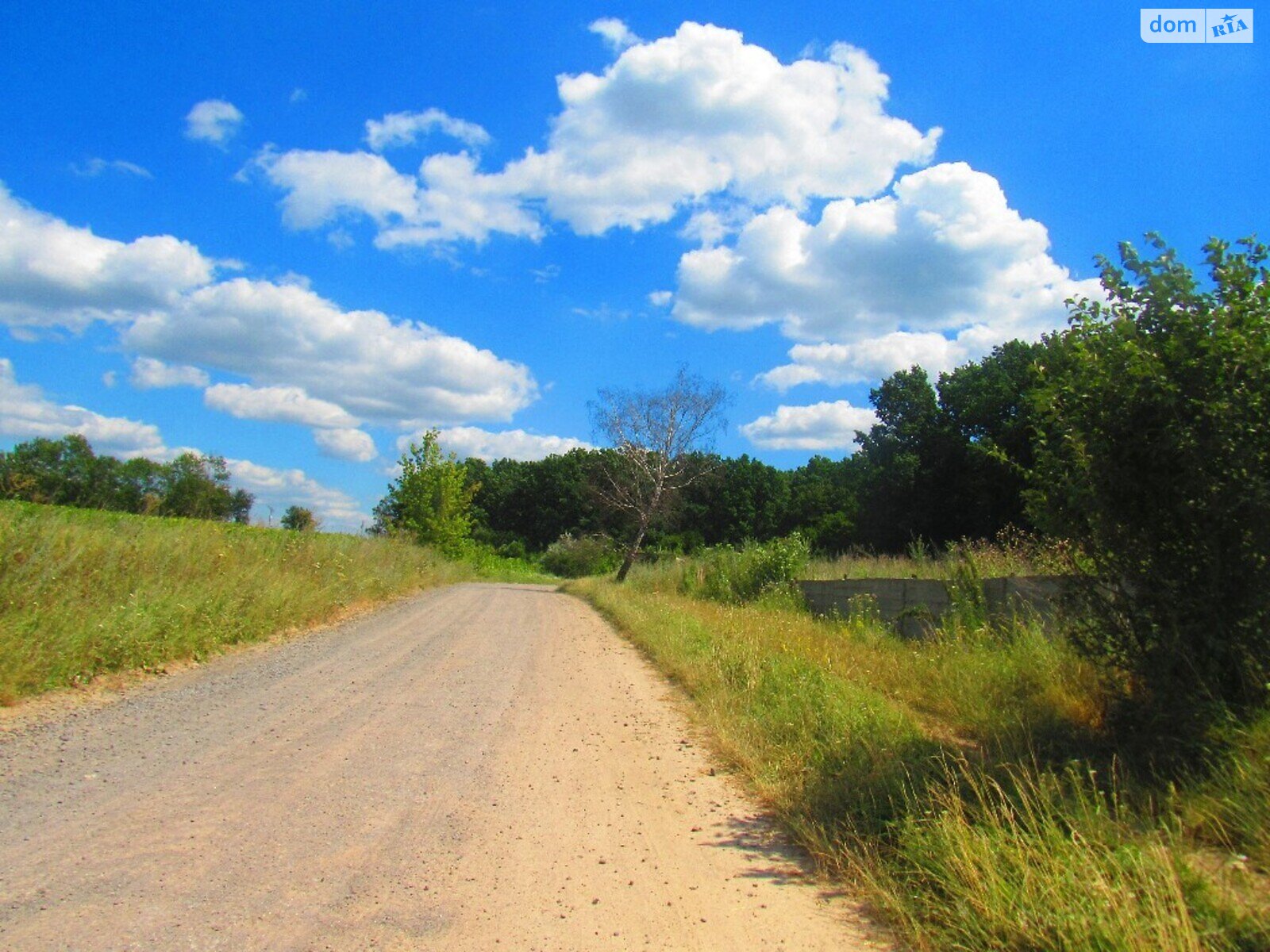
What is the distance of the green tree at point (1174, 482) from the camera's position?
4.51m

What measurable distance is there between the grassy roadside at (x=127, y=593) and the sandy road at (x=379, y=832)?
0.75 meters

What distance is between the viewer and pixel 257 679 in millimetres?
9039

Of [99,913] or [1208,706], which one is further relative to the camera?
[1208,706]

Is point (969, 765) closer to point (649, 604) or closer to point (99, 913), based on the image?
point (99, 913)

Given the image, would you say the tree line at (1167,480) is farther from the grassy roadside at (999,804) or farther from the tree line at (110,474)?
the tree line at (110,474)

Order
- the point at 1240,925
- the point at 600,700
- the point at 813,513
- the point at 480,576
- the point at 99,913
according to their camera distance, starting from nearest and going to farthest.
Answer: the point at 1240,925 < the point at 99,913 < the point at 600,700 < the point at 480,576 < the point at 813,513

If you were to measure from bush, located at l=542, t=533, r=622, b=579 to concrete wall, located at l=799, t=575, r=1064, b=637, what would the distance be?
36321 millimetres

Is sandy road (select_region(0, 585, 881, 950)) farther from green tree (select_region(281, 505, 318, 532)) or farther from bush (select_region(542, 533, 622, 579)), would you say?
bush (select_region(542, 533, 622, 579))

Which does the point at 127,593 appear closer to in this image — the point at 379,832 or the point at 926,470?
the point at 379,832

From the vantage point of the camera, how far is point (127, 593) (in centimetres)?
1003

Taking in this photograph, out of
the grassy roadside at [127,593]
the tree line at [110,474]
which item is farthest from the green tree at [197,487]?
the grassy roadside at [127,593]

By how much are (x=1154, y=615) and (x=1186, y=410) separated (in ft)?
4.06

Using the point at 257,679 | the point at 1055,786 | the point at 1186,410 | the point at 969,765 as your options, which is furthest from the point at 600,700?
the point at 1186,410

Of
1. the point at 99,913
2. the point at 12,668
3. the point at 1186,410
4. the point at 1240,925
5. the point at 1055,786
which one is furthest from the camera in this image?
the point at 12,668
